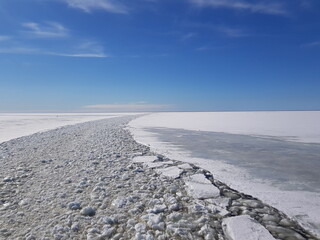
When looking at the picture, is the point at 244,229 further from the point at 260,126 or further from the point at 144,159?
the point at 260,126

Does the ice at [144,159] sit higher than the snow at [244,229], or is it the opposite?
the snow at [244,229]

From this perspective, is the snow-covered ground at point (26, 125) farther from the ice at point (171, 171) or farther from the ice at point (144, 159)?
the ice at point (171, 171)

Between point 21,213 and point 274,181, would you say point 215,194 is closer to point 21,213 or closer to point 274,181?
point 274,181

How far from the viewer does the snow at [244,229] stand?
2.88 meters

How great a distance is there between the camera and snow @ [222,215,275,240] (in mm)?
2879

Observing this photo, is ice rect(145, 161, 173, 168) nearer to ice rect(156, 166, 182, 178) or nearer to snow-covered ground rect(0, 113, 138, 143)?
ice rect(156, 166, 182, 178)

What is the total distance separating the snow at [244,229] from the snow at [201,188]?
96 centimetres

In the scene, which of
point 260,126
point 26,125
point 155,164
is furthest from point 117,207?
point 26,125

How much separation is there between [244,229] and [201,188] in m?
1.64

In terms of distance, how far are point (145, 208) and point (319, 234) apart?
240 centimetres

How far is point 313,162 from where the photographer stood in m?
6.74

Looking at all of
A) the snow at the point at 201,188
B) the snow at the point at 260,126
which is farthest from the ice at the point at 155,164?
the snow at the point at 260,126

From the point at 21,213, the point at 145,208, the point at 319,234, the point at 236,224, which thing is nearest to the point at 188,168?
the point at 145,208

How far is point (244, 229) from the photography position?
3.04m
